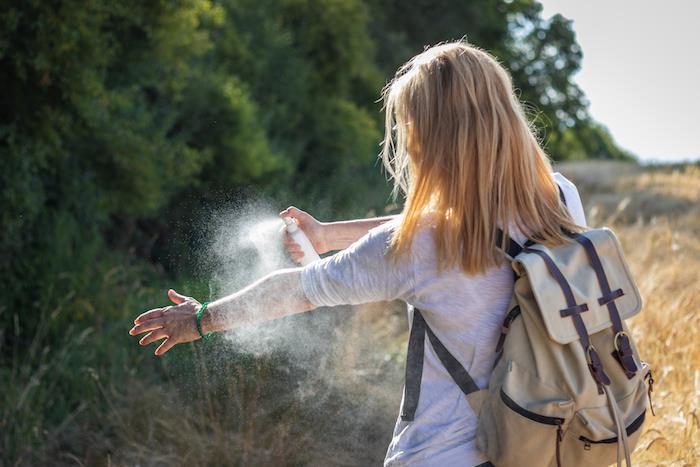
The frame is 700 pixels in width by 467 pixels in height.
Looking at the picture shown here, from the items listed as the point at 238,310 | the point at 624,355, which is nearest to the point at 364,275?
the point at 238,310

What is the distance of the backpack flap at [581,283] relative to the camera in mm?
1807

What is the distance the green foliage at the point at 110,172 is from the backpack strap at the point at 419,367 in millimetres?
2116

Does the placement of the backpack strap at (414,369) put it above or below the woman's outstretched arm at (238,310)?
below

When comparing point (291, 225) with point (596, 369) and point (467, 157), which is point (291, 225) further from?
point (596, 369)

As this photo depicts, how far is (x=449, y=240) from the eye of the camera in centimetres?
183

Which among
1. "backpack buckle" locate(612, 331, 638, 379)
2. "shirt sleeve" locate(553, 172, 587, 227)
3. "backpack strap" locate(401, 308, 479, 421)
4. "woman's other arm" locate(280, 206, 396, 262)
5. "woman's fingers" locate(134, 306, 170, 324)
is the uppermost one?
"woman's fingers" locate(134, 306, 170, 324)

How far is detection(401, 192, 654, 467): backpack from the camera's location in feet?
5.98

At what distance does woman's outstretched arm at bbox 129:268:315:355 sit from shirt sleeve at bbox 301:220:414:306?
2.3 inches

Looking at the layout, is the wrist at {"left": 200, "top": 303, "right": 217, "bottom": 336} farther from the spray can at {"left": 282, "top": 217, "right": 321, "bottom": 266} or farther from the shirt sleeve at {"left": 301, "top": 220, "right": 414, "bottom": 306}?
the spray can at {"left": 282, "top": 217, "right": 321, "bottom": 266}

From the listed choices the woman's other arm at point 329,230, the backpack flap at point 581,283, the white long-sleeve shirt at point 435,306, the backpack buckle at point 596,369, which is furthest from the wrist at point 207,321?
the backpack buckle at point 596,369

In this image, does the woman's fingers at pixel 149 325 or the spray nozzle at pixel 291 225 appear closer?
the woman's fingers at pixel 149 325

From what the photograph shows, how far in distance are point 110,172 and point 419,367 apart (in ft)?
22.2

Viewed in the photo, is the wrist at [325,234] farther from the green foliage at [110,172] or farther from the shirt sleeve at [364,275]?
the green foliage at [110,172]

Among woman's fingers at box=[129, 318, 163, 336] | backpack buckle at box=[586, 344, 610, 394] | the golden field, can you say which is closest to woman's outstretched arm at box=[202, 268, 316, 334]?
woman's fingers at box=[129, 318, 163, 336]
